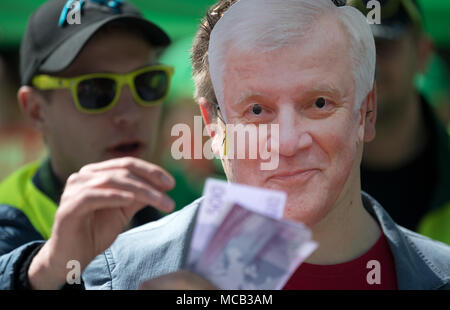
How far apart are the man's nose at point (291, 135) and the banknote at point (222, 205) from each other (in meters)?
0.26

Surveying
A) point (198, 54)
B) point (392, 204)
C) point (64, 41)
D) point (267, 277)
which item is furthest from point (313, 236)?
point (392, 204)

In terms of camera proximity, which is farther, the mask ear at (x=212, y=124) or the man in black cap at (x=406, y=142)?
the man in black cap at (x=406, y=142)

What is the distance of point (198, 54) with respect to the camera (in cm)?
187

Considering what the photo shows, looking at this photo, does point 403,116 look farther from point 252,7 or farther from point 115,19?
point 252,7

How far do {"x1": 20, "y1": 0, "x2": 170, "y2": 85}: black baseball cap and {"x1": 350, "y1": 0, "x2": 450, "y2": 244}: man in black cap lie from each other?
3.89 feet

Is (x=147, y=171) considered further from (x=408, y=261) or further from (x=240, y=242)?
(x=408, y=261)

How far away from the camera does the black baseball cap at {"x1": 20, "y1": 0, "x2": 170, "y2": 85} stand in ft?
8.36

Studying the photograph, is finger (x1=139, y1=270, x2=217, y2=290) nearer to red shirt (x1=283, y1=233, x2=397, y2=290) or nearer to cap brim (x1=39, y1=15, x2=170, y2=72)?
red shirt (x1=283, y1=233, x2=397, y2=290)

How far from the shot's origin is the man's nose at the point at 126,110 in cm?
256

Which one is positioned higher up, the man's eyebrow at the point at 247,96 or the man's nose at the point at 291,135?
the man's eyebrow at the point at 247,96

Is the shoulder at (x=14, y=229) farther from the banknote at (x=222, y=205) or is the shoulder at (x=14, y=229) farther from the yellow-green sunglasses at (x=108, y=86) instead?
the banknote at (x=222, y=205)

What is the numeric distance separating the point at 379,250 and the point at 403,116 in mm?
1692

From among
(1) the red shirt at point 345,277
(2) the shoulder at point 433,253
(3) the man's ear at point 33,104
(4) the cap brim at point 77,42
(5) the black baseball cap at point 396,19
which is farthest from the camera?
(5) the black baseball cap at point 396,19

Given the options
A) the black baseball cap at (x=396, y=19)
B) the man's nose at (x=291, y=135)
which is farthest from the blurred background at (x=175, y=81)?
the man's nose at (x=291, y=135)
